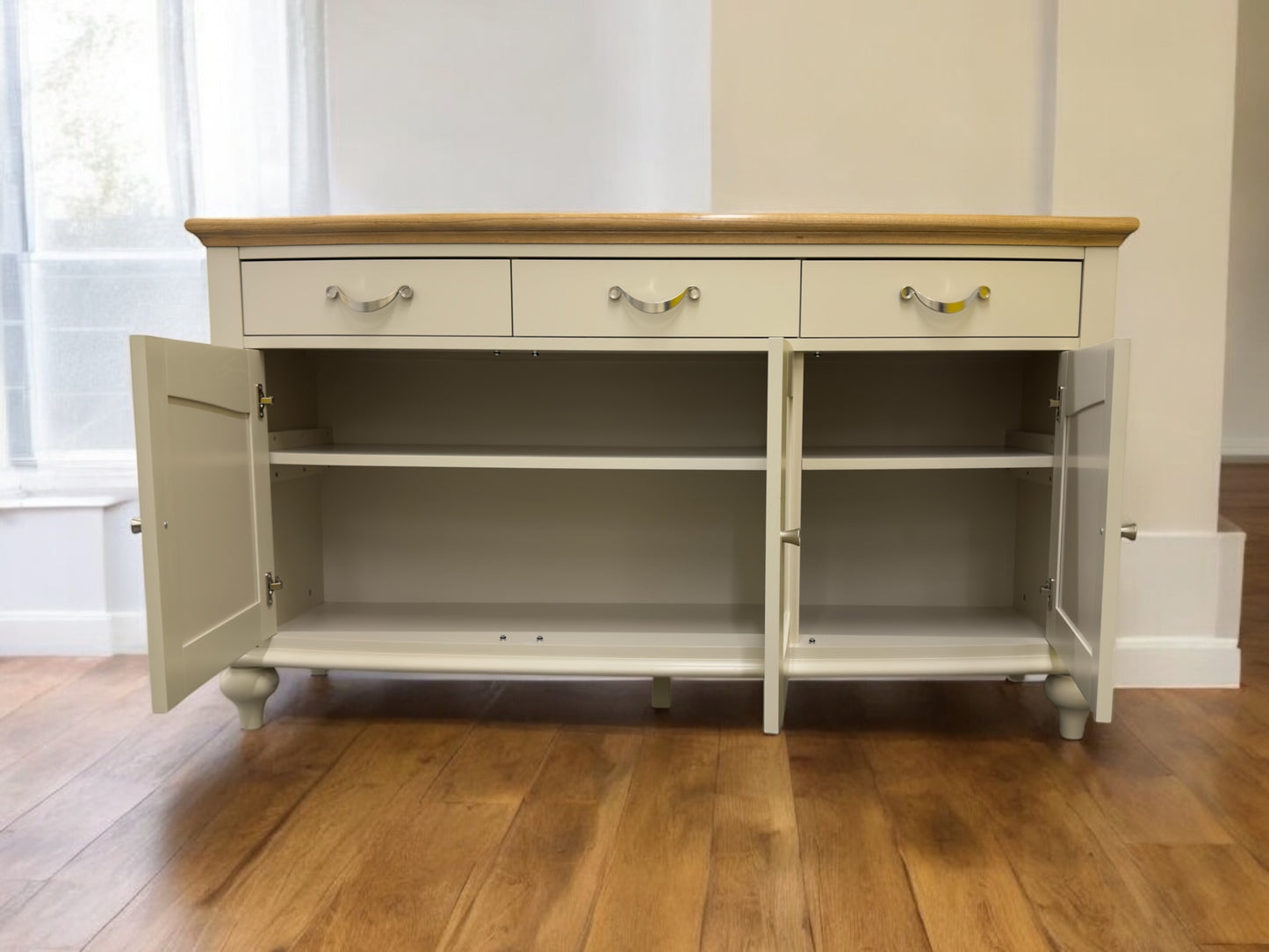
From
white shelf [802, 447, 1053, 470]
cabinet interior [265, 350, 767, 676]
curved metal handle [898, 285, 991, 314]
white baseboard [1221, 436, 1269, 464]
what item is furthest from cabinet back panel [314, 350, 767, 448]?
white baseboard [1221, 436, 1269, 464]

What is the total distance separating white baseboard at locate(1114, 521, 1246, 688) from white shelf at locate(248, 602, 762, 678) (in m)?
0.77

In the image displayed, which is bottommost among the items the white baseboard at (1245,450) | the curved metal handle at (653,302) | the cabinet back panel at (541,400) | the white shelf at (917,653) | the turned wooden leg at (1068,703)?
the turned wooden leg at (1068,703)

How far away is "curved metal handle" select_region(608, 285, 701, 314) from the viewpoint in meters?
1.40

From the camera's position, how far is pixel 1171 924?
0.96m

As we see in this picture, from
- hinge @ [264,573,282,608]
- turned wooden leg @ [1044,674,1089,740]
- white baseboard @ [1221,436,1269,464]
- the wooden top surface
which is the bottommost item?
turned wooden leg @ [1044,674,1089,740]

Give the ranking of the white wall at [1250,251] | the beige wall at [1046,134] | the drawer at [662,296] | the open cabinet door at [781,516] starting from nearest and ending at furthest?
1. the open cabinet door at [781,516]
2. the drawer at [662,296]
3. the beige wall at [1046,134]
4. the white wall at [1250,251]

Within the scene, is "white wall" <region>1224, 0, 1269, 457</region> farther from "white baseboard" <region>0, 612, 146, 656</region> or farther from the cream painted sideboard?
"white baseboard" <region>0, 612, 146, 656</region>

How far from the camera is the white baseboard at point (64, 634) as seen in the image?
2.02 m

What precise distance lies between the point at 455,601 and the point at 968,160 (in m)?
1.31

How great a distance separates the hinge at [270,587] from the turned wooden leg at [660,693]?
66 cm

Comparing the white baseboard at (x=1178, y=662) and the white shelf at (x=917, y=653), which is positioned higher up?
the white shelf at (x=917, y=653)

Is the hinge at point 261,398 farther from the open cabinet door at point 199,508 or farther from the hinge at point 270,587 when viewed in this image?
the hinge at point 270,587

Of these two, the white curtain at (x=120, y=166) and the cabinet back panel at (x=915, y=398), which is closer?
the cabinet back panel at (x=915, y=398)

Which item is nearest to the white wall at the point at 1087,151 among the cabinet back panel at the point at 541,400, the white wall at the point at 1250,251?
the cabinet back panel at the point at 541,400
